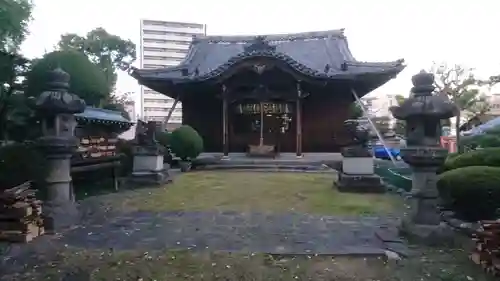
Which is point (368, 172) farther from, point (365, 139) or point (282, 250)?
point (282, 250)

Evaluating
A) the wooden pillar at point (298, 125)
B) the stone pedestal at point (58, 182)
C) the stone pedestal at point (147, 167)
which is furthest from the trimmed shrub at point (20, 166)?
the wooden pillar at point (298, 125)

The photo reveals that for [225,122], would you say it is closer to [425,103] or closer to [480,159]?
[480,159]

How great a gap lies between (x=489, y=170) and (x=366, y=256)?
2.79 metres

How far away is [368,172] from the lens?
11438mm

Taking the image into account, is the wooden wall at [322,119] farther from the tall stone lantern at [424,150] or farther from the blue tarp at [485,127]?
the tall stone lantern at [424,150]

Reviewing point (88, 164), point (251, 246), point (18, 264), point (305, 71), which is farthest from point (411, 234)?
point (305, 71)

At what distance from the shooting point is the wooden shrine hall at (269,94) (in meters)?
18.8

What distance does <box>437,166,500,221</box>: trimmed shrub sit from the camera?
6.43 meters

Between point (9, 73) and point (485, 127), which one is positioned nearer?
point (9, 73)

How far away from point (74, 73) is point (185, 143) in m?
5.78

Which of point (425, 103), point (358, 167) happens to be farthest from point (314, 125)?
point (425, 103)

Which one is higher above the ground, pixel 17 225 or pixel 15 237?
pixel 17 225

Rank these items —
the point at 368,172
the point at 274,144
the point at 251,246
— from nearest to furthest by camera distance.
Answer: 1. the point at 251,246
2. the point at 368,172
3. the point at 274,144

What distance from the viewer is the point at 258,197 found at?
10.3 metres
